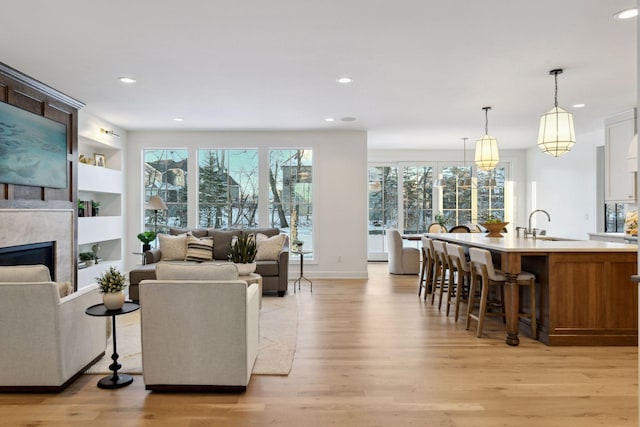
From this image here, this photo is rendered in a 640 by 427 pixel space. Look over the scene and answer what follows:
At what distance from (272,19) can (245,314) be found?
2.11 m

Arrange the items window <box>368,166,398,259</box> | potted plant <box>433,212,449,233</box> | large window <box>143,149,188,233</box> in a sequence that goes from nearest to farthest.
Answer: large window <box>143,149,188,233</box>, potted plant <box>433,212,449,233</box>, window <box>368,166,398,259</box>

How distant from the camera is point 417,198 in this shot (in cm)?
1049

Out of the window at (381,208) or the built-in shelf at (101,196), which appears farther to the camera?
the window at (381,208)

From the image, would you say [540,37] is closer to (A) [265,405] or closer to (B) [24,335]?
(A) [265,405]

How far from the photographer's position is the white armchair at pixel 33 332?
9.18 ft

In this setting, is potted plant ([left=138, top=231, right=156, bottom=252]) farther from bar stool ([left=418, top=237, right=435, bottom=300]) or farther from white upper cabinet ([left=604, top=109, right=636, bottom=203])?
white upper cabinet ([left=604, top=109, right=636, bottom=203])

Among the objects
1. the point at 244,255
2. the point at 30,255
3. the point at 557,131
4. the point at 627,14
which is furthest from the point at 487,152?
the point at 30,255

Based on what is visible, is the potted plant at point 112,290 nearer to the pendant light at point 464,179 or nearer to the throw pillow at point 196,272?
the throw pillow at point 196,272

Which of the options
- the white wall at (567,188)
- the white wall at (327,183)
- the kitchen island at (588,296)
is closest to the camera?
the kitchen island at (588,296)

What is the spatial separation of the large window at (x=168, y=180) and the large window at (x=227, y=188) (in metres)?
0.30

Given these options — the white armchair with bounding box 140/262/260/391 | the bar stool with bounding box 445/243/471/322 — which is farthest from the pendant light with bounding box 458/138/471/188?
the white armchair with bounding box 140/262/260/391

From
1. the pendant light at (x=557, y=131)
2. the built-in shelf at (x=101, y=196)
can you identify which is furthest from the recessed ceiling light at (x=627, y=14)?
the built-in shelf at (x=101, y=196)

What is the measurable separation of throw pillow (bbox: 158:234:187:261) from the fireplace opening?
1547 mm

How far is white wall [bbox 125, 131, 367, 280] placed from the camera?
7961 millimetres
